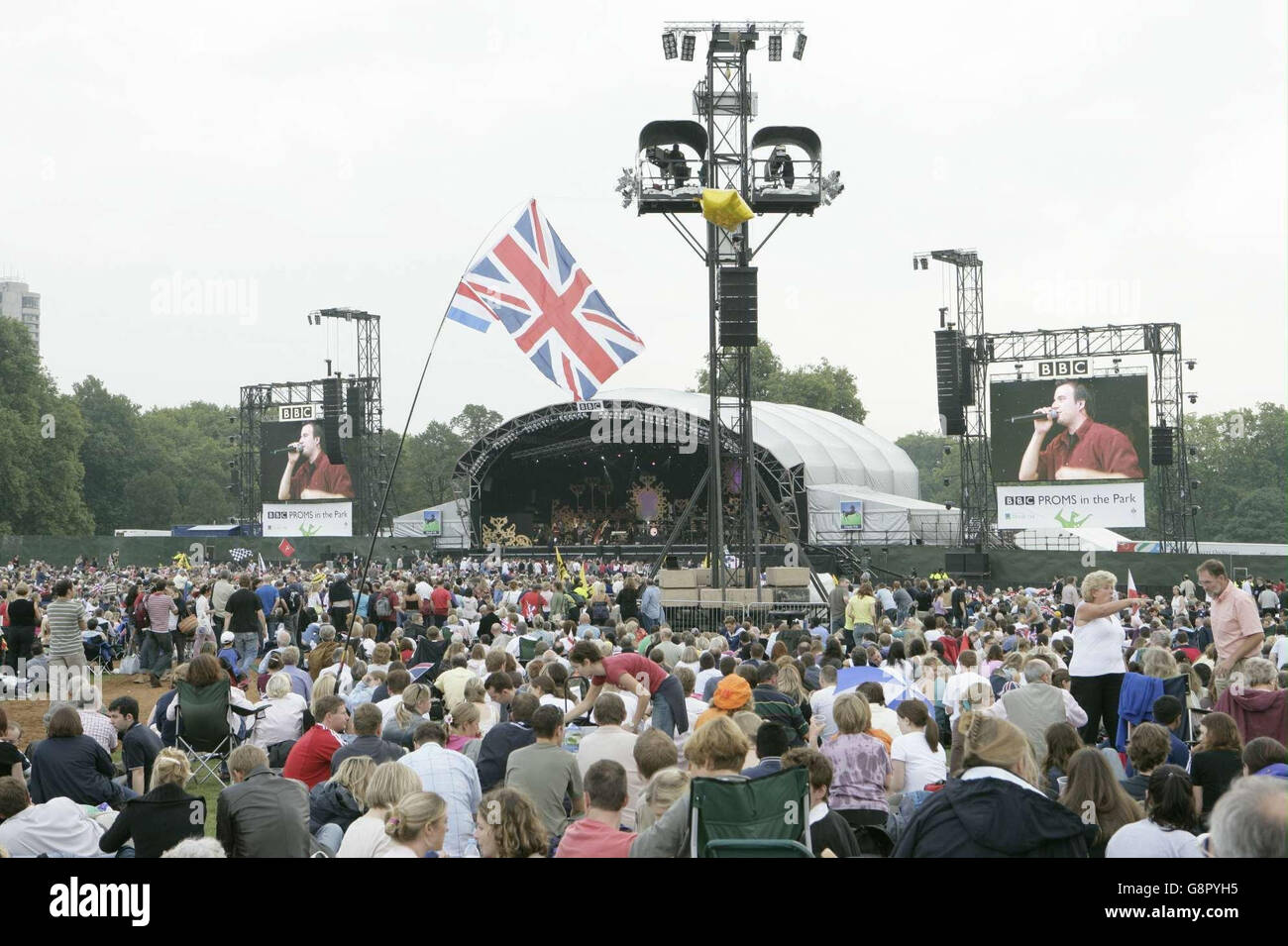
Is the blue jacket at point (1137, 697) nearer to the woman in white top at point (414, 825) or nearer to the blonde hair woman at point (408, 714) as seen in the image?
the blonde hair woman at point (408, 714)

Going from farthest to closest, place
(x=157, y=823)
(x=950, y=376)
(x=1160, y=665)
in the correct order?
(x=950, y=376) → (x=1160, y=665) → (x=157, y=823)

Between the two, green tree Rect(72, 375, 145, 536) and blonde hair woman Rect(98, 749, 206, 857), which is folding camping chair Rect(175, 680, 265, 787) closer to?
blonde hair woman Rect(98, 749, 206, 857)

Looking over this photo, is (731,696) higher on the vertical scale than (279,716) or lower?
higher

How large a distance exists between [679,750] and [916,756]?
1.48 m

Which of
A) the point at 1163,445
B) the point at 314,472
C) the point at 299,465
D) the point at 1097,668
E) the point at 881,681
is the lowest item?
the point at 881,681

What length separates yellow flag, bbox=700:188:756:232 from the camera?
16453mm

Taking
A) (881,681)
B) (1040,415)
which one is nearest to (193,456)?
(1040,415)

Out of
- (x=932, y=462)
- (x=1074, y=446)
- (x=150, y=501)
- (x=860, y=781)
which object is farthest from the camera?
(x=932, y=462)

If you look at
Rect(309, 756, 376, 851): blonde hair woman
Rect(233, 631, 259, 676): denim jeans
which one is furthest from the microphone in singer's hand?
Rect(309, 756, 376, 851): blonde hair woman

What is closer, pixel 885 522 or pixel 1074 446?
pixel 1074 446

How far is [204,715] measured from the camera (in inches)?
356

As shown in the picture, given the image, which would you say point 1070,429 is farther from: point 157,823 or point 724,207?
point 157,823
